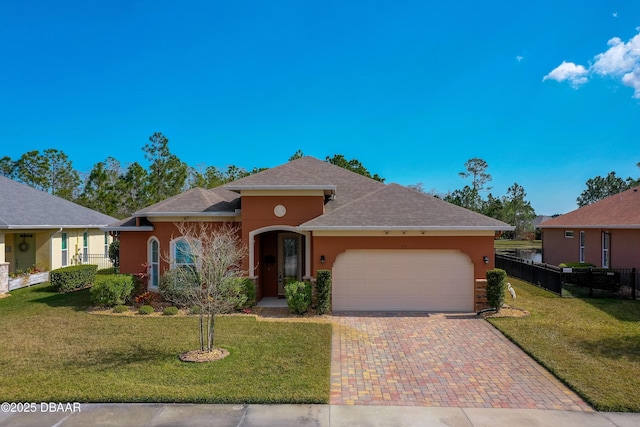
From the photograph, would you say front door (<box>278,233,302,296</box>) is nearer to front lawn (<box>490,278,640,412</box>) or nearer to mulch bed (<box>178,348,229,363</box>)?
mulch bed (<box>178,348,229,363</box>)

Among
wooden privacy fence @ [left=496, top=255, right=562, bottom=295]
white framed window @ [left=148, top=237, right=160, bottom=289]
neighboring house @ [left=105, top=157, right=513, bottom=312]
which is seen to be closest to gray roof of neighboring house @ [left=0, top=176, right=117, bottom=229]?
white framed window @ [left=148, top=237, right=160, bottom=289]

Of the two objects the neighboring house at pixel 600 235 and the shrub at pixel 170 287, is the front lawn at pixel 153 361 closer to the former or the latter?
the shrub at pixel 170 287

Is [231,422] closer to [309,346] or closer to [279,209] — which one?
[309,346]

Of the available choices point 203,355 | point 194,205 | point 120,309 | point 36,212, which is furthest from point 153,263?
point 36,212

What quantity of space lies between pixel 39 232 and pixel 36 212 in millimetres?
1131

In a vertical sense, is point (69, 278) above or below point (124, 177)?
below

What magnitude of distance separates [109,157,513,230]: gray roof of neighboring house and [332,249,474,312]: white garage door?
3.54 feet

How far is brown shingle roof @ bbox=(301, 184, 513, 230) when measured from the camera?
12.2 metres

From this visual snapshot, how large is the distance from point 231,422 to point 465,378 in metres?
4.57

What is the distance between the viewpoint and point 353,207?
13.5 m

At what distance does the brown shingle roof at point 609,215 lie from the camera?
55.1ft

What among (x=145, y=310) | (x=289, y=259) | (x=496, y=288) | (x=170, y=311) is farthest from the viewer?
(x=289, y=259)

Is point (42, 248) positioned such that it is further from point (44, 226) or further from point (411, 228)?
point (411, 228)

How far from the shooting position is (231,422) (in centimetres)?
554
